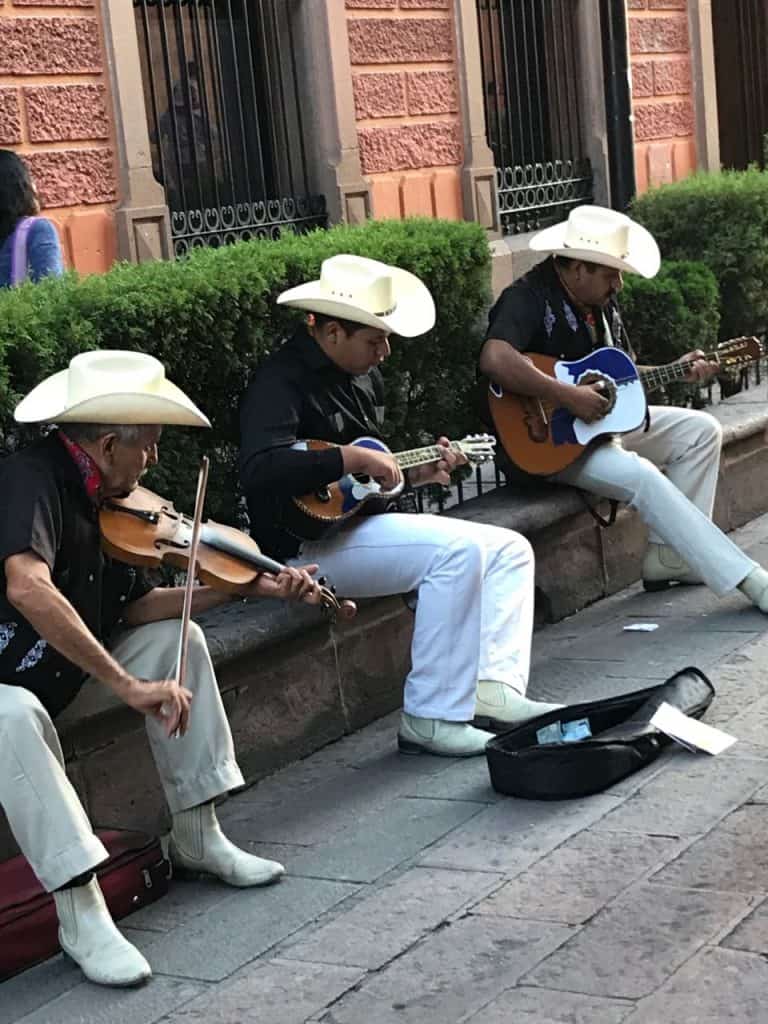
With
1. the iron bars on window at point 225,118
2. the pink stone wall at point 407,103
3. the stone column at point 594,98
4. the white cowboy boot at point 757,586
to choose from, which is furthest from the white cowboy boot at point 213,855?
the stone column at point 594,98

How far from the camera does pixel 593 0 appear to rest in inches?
537

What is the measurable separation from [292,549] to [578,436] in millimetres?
1565

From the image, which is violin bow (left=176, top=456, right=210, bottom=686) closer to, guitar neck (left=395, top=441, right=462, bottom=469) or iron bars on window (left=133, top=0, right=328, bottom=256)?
guitar neck (left=395, top=441, right=462, bottom=469)

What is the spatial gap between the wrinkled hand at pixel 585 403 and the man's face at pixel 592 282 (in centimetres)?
35

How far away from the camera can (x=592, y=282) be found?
6.60m

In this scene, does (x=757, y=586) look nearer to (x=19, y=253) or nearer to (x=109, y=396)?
(x=19, y=253)

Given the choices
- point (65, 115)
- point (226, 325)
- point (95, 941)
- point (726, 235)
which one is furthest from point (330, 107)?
point (95, 941)

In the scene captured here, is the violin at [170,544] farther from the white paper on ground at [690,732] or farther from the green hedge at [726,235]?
the green hedge at [726,235]

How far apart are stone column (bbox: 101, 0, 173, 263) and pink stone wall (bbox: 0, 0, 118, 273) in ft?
0.22

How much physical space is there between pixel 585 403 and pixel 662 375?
0.59m

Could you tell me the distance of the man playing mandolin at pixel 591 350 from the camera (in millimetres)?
6426

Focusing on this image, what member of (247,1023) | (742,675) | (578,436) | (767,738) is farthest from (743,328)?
(247,1023)

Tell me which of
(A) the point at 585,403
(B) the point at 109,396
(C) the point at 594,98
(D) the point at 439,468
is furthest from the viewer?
(C) the point at 594,98

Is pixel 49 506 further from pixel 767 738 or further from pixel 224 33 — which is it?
pixel 224 33
